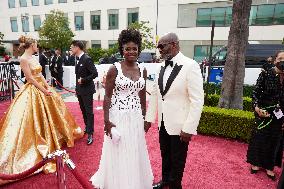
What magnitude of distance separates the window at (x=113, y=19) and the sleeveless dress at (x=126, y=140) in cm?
2920

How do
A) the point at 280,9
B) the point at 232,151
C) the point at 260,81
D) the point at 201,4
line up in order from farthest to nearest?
the point at 201,4 → the point at 280,9 → the point at 232,151 → the point at 260,81

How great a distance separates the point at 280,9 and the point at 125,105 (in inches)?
987

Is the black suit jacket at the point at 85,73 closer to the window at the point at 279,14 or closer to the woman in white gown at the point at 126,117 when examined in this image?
the woman in white gown at the point at 126,117

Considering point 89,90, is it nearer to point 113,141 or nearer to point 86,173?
point 86,173

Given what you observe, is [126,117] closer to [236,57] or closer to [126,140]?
[126,140]

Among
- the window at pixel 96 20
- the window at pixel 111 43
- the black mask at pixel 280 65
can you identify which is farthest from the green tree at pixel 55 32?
the black mask at pixel 280 65

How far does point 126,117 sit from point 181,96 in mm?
767

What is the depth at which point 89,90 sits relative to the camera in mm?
5574

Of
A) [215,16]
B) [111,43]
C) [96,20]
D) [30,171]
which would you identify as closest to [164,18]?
[215,16]

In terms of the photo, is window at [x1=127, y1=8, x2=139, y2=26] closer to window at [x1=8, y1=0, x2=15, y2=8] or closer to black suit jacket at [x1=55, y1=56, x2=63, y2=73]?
black suit jacket at [x1=55, y1=56, x2=63, y2=73]

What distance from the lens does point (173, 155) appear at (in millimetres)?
3488

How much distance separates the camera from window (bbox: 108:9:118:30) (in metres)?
31.1

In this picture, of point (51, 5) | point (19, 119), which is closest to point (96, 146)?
point (19, 119)

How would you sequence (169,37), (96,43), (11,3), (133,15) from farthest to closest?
(11,3) < (96,43) < (133,15) < (169,37)
